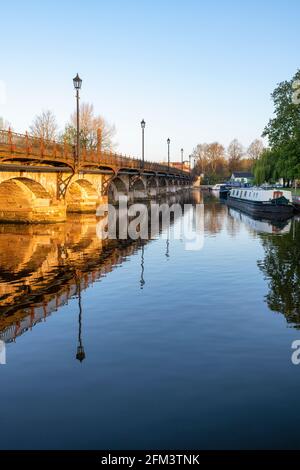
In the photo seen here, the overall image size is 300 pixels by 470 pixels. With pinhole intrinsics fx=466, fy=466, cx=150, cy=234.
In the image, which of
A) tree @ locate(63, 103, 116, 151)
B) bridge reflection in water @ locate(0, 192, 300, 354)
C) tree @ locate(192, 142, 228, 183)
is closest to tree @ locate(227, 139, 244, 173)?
tree @ locate(192, 142, 228, 183)

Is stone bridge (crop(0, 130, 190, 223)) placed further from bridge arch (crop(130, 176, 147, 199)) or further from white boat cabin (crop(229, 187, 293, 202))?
bridge arch (crop(130, 176, 147, 199))

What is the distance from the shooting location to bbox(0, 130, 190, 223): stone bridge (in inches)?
1151

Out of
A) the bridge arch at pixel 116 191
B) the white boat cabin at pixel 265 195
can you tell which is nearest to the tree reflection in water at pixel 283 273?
the white boat cabin at pixel 265 195

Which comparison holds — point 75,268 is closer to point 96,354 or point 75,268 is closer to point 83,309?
point 83,309

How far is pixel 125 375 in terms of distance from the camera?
8.61 m

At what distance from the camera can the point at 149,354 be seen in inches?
380

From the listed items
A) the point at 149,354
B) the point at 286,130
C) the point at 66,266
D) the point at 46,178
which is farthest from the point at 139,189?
the point at 149,354

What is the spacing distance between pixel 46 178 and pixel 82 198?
12324mm

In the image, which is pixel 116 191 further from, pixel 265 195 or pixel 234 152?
pixel 234 152

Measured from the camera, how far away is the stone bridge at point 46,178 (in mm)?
29234

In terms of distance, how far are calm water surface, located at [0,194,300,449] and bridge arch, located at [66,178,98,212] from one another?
26.3 metres

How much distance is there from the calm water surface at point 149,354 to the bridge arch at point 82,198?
2629cm

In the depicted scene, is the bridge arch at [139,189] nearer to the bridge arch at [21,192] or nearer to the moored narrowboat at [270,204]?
the moored narrowboat at [270,204]

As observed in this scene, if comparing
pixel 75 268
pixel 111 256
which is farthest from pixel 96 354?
pixel 111 256
